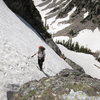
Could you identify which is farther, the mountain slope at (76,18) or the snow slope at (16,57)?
the mountain slope at (76,18)

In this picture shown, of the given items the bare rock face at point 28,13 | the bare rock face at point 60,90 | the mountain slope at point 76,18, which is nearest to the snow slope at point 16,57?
the bare rock face at point 60,90

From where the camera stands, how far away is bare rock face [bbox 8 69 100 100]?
11.3 metres

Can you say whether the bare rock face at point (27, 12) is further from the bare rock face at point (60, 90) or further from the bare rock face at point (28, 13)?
the bare rock face at point (60, 90)

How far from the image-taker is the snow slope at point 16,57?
15.7m

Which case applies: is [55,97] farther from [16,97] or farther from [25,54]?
[25,54]

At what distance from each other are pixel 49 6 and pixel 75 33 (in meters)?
54.1

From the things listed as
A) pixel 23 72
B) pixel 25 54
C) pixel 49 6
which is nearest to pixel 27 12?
pixel 25 54

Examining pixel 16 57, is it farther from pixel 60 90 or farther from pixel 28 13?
pixel 28 13

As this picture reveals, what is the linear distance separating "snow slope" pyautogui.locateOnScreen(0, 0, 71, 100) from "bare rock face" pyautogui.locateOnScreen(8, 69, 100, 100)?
2093mm

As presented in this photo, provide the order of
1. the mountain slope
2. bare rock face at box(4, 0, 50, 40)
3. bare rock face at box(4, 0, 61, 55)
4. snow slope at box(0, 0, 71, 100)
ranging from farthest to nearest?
1. the mountain slope
2. bare rock face at box(4, 0, 50, 40)
3. bare rock face at box(4, 0, 61, 55)
4. snow slope at box(0, 0, 71, 100)

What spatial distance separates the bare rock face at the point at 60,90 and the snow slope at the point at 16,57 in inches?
82.4

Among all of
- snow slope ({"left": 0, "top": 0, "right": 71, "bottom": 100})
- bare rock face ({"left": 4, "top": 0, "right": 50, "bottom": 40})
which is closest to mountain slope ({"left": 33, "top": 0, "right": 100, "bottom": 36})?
bare rock face ({"left": 4, "top": 0, "right": 50, "bottom": 40})

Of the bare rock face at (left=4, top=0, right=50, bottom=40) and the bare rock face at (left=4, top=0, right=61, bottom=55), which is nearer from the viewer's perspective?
the bare rock face at (left=4, top=0, right=61, bottom=55)

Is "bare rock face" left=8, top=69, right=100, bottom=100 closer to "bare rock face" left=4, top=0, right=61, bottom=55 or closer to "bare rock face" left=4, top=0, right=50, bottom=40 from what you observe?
"bare rock face" left=4, top=0, right=61, bottom=55
